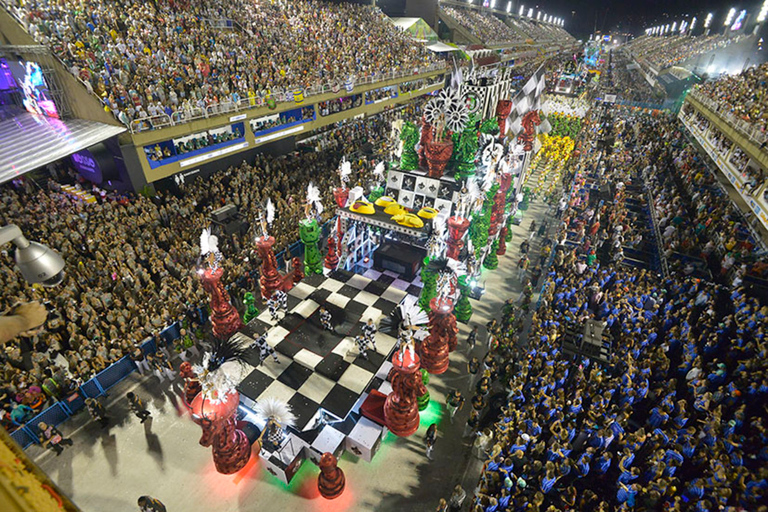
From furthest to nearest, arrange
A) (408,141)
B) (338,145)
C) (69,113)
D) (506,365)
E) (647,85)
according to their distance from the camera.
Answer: (647,85), (338,145), (69,113), (408,141), (506,365)

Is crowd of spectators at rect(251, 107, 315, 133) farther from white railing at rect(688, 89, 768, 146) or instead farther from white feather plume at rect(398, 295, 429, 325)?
white railing at rect(688, 89, 768, 146)

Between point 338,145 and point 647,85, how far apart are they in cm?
5693

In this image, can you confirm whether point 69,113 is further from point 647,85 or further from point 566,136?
point 647,85

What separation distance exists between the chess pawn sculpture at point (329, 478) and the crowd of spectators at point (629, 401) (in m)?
3.07

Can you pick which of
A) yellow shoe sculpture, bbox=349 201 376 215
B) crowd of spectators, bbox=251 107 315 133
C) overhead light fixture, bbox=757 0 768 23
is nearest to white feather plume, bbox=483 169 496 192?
yellow shoe sculpture, bbox=349 201 376 215

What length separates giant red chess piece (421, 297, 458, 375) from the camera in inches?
430

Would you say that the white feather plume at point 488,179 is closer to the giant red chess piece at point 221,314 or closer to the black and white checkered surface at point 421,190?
the black and white checkered surface at point 421,190

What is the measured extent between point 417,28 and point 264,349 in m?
51.0

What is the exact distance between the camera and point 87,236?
14.4 meters

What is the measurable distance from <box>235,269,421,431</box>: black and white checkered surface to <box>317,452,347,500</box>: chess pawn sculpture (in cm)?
88

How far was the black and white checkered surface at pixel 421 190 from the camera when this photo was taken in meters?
13.6

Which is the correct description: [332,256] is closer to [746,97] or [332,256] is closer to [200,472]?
[200,472]

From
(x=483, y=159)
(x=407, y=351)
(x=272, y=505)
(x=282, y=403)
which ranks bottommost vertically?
(x=272, y=505)

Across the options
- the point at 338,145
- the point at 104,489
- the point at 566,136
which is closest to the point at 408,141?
the point at 104,489
